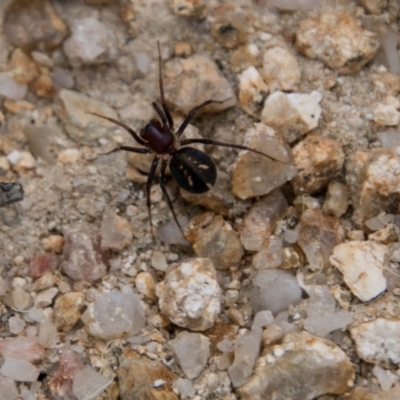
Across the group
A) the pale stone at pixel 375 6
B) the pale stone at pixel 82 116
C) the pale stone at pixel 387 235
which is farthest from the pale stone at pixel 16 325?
the pale stone at pixel 375 6

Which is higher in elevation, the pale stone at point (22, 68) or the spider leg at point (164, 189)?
the pale stone at point (22, 68)

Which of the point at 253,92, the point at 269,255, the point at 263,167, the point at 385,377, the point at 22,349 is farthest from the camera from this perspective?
the point at 253,92

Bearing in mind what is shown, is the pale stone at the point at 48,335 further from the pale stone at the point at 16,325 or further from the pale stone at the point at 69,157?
the pale stone at the point at 69,157

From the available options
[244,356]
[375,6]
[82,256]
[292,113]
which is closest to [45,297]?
[82,256]

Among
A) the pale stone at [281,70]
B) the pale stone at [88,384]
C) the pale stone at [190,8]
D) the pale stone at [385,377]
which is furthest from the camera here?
the pale stone at [190,8]

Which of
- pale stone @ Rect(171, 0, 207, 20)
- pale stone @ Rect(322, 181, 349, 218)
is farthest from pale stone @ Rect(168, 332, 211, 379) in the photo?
pale stone @ Rect(171, 0, 207, 20)

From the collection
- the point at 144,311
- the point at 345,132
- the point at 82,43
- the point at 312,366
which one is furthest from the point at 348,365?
the point at 82,43

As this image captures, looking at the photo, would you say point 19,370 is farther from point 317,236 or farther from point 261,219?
point 317,236
